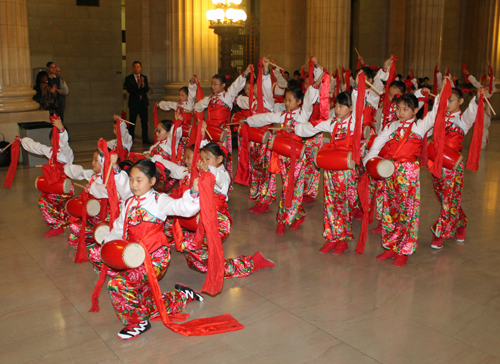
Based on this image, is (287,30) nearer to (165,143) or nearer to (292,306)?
(165,143)

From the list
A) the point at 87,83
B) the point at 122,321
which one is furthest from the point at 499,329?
the point at 87,83

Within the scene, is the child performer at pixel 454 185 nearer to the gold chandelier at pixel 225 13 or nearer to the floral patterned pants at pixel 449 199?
the floral patterned pants at pixel 449 199

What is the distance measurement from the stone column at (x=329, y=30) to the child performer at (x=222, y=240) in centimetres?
605

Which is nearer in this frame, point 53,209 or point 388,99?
point 53,209

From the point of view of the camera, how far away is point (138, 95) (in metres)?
9.50

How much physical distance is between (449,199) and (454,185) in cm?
13

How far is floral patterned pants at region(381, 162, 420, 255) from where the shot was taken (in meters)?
4.02

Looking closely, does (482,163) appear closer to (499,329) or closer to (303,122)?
(303,122)

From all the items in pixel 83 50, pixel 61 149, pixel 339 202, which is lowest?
pixel 339 202

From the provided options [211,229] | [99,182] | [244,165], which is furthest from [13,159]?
[211,229]

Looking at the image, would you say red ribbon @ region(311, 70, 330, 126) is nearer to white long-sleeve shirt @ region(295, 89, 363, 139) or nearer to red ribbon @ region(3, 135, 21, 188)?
white long-sleeve shirt @ region(295, 89, 363, 139)

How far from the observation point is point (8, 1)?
7.80 meters

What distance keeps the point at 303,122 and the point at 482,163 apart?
4562 mm

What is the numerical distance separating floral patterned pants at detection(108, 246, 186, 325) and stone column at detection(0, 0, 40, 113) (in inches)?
235
